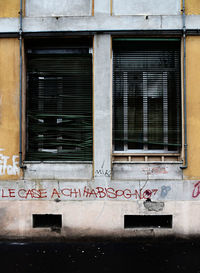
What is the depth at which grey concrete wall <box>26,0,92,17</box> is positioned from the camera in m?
6.60

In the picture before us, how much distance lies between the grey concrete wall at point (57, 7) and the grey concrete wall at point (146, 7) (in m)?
0.71

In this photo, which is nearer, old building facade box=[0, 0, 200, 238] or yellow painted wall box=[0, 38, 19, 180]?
old building facade box=[0, 0, 200, 238]

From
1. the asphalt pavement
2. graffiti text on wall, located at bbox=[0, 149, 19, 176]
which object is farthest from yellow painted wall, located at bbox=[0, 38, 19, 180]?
the asphalt pavement

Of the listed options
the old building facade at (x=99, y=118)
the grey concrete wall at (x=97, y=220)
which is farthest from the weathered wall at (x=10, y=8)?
the grey concrete wall at (x=97, y=220)

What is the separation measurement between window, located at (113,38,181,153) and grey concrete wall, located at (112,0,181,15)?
2.16ft

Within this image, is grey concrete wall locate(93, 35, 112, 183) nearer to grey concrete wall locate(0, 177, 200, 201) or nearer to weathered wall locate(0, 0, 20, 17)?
grey concrete wall locate(0, 177, 200, 201)

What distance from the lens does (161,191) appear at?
6.30 meters

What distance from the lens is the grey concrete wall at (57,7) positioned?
6.60m

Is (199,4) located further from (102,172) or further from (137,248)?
(137,248)

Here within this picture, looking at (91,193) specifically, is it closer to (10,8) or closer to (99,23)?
(99,23)

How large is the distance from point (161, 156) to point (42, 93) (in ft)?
10.4

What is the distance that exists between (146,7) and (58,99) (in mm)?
2924

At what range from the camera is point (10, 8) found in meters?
6.56

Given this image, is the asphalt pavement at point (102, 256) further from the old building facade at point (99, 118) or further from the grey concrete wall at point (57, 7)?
the grey concrete wall at point (57, 7)
